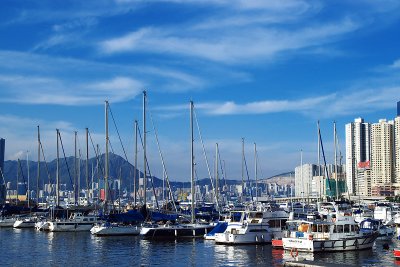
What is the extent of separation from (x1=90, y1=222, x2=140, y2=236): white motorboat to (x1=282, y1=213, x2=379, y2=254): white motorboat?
28478mm

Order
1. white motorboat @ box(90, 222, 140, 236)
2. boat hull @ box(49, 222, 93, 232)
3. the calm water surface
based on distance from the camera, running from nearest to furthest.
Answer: the calm water surface
white motorboat @ box(90, 222, 140, 236)
boat hull @ box(49, 222, 93, 232)

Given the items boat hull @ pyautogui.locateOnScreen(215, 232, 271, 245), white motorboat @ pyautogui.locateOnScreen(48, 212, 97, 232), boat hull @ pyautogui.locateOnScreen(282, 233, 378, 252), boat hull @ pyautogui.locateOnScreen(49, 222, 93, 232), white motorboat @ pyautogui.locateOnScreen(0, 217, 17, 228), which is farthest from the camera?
white motorboat @ pyautogui.locateOnScreen(0, 217, 17, 228)

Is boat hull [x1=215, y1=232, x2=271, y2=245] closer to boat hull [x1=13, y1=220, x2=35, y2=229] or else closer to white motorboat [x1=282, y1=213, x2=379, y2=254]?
white motorboat [x1=282, y1=213, x2=379, y2=254]

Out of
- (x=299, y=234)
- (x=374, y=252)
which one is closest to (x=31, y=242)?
(x=299, y=234)

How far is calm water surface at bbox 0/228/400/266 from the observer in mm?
47656

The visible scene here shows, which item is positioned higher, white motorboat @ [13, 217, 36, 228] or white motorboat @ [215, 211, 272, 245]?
white motorboat @ [215, 211, 272, 245]

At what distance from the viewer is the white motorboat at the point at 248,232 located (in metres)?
61.4

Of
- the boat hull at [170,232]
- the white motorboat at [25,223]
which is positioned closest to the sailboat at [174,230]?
the boat hull at [170,232]

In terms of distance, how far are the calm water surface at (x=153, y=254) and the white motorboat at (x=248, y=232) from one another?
152 cm

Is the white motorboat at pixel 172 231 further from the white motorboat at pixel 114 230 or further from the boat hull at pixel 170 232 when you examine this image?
the white motorboat at pixel 114 230

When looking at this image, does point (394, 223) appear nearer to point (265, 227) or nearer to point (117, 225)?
point (265, 227)

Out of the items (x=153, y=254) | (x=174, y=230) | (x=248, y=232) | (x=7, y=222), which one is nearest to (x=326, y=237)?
(x=248, y=232)

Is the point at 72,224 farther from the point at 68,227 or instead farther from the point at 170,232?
the point at 170,232

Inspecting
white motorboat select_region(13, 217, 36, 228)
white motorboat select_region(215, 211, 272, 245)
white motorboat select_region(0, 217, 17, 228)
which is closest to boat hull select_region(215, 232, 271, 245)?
white motorboat select_region(215, 211, 272, 245)
